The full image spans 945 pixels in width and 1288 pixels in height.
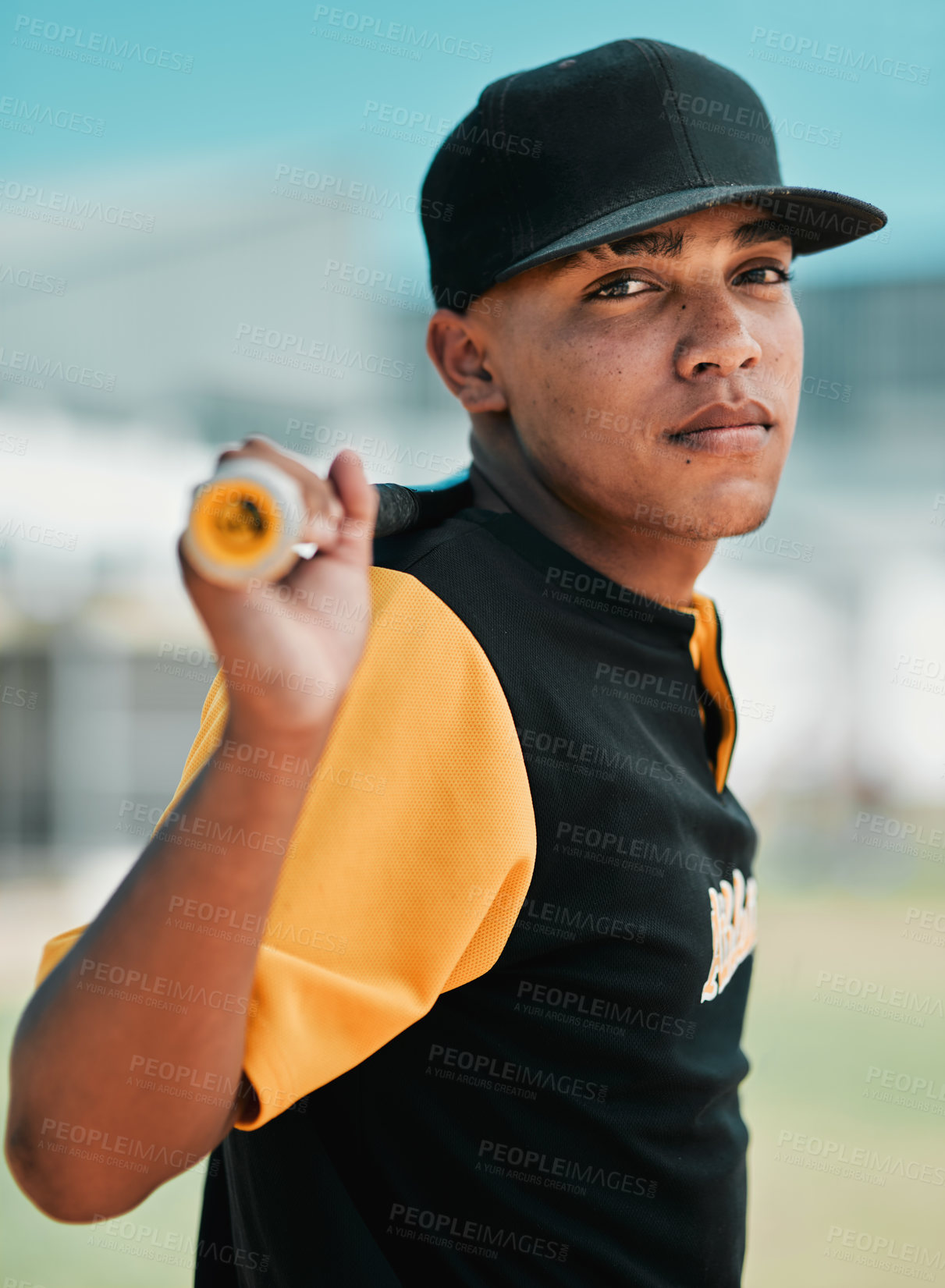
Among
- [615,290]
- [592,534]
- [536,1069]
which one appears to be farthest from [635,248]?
[536,1069]

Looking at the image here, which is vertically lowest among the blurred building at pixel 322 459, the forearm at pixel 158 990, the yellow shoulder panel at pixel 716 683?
the forearm at pixel 158 990

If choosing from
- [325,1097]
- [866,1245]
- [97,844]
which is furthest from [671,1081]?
[97,844]

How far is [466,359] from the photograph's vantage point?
4.97ft

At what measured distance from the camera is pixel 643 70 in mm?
1355

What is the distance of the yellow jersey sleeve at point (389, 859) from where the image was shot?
0.88 m

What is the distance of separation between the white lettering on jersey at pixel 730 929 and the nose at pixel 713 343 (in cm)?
63

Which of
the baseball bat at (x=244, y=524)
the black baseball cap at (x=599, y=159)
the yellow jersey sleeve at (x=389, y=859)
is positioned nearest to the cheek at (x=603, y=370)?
the black baseball cap at (x=599, y=159)

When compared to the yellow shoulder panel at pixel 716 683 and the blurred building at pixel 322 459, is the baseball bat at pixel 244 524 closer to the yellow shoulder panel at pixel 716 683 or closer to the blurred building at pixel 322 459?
the yellow shoulder panel at pixel 716 683

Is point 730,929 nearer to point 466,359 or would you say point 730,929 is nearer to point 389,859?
point 389,859

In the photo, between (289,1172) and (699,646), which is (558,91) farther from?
(289,1172)

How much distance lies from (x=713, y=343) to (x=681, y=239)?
5.2 inches

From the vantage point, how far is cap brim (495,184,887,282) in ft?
4.17

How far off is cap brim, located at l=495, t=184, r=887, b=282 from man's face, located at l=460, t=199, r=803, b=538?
0.03 metres

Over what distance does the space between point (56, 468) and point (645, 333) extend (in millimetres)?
9269
